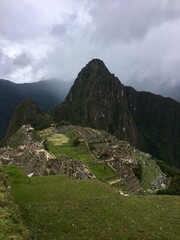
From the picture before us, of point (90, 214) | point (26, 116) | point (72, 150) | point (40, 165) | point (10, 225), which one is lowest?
point (90, 214)

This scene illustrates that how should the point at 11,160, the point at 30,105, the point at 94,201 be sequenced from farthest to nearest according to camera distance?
the point at 30,105, the point at 11,160, the point at 94,201

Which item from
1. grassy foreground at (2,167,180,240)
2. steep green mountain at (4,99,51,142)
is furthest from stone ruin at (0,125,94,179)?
steep green mountain at (4,99,51,142)

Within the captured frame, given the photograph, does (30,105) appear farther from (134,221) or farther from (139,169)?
(134,221)

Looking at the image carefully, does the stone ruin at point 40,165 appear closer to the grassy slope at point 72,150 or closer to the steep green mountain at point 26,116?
the grassy slope at point 72,150

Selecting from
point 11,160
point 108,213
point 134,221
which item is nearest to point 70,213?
point 108,213

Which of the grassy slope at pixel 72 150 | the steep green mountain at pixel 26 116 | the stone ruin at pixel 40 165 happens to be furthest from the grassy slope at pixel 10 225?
the steep green mountain at pixel 26 116

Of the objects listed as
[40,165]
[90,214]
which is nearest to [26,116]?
[40,165]

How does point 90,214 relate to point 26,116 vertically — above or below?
below

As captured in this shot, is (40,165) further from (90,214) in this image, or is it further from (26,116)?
(26,116)

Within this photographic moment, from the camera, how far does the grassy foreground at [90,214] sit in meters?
18.6

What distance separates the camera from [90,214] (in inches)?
831

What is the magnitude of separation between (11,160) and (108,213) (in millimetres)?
31382

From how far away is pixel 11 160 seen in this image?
166 ft

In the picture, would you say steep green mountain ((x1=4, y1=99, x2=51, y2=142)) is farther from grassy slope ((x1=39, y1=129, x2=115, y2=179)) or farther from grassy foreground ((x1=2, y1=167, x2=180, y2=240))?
grassy foreground ((x1=2, y1=167, x2=180, y2=240))
